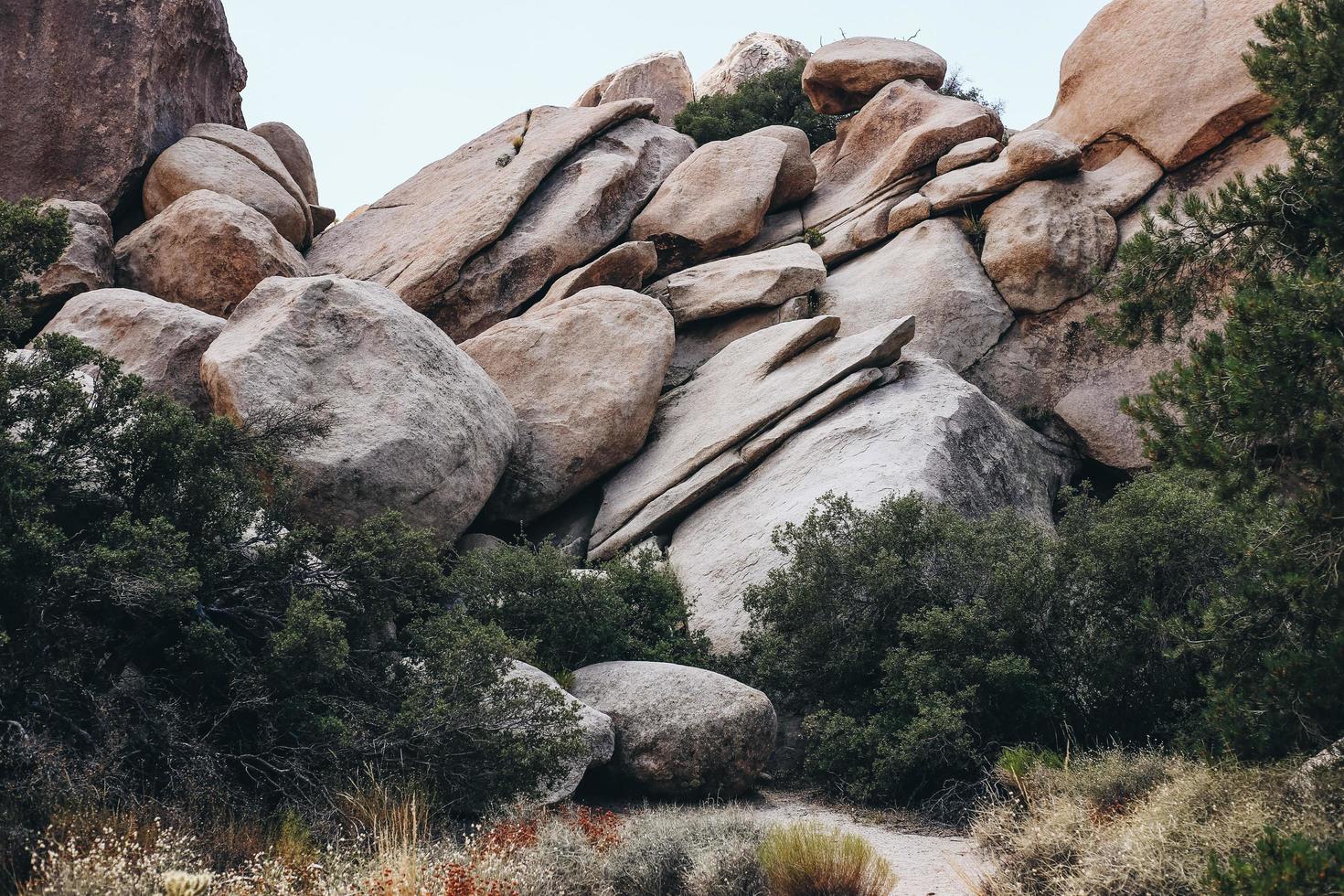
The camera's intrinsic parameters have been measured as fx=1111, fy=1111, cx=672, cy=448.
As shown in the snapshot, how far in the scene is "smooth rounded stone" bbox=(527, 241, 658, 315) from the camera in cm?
2252

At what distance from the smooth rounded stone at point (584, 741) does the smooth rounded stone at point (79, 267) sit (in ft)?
42.0

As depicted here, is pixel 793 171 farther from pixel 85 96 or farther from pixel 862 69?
pixel 85 96

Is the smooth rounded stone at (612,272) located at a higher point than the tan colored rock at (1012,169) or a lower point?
higher

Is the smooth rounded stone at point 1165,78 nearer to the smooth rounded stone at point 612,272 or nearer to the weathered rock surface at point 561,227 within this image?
the weathered rock surface at point 561,227

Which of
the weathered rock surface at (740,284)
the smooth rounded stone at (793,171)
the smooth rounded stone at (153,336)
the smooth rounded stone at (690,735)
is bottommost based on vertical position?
the smooth rounded stone at (690,735)

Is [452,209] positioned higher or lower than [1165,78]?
higher

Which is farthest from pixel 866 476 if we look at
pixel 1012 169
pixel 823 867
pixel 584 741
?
pixel 1012 169

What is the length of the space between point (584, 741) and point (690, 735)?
114 centimetres

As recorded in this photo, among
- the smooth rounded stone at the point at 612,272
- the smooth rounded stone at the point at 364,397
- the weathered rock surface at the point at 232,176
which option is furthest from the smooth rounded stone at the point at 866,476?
the weathered rock surface at the point at 232,176

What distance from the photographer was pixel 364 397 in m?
15.5

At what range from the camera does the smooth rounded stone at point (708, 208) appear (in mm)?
24828

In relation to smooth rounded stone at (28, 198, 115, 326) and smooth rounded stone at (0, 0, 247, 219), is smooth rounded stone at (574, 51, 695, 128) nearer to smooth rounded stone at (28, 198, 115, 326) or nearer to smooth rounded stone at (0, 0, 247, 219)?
smooth rounded stone at (0, 0, 247, 219)

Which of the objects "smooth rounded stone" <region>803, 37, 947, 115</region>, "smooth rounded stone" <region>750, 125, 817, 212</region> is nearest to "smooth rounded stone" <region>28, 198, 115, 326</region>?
"smooth rounded stone" <region>750, 125, 817, 212</region>

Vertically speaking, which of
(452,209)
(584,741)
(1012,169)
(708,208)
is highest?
(452,209)
